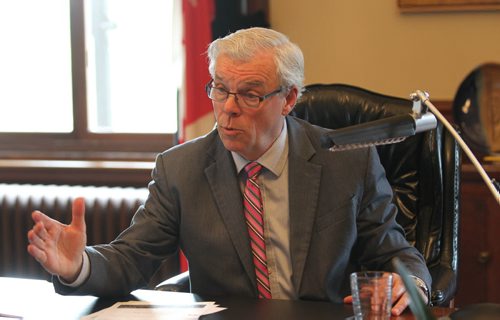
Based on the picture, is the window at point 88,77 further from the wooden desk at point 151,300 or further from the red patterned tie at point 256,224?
the wooden desk at point 151,300

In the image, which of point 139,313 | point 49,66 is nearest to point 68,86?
point 49,66

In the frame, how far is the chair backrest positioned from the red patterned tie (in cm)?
46

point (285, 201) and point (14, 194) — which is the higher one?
point (285, 201)

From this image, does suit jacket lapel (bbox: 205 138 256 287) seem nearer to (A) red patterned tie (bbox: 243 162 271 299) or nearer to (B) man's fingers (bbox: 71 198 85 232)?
(A) red patterned tie (bbox: 243 162 271 299)

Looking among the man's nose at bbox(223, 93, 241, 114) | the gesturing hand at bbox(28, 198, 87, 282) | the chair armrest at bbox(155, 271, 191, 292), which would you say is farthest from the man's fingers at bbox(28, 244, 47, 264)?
the man's nose at bbox(223, 93, 241, 114)

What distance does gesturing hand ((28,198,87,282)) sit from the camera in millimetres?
1855

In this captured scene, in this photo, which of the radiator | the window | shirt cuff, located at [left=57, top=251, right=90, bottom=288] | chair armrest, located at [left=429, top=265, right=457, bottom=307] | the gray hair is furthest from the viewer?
the window

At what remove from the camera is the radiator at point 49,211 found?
3.92m

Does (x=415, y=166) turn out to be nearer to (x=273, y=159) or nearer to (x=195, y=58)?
(x=273, y=159)

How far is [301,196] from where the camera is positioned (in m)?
2.28

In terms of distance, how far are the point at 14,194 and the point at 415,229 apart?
2203mm

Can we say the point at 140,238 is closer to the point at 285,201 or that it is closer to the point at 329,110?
the point at 285,201

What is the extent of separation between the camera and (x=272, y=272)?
2242 millimetres

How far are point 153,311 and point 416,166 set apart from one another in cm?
113
